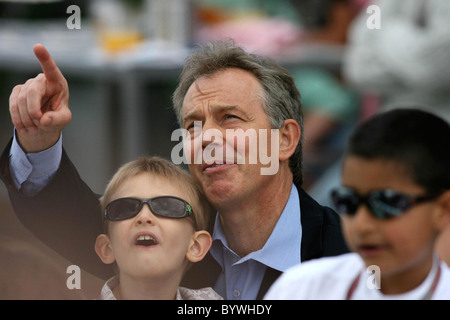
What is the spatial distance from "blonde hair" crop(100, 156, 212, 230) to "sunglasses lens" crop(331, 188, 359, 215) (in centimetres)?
33

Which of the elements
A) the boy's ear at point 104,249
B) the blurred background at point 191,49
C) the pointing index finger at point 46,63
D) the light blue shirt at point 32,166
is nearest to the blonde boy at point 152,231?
the boy's ear at point 104,249

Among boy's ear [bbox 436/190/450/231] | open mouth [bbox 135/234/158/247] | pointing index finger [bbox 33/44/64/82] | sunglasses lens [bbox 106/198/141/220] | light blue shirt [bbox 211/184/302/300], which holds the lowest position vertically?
light blue shirt [bbox 211/184/302/300]

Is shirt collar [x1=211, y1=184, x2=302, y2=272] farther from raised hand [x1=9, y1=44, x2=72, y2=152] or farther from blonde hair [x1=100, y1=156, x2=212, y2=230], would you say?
raised hand [x1=9, y1=44, x2=72, y2=152]

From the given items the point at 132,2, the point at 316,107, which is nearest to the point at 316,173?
the point at 316,107

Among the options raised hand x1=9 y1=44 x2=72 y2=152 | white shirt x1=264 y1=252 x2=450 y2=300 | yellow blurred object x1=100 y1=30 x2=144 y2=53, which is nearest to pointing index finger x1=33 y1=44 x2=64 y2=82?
raised hand x1=9 y1=44 x2=72 y2=152

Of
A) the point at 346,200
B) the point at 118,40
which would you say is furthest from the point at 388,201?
the point at 118,40

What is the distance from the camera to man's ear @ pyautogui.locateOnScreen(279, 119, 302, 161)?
1656 millimetres

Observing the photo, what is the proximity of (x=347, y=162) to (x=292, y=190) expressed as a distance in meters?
0.30

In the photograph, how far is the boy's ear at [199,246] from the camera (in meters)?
1.62

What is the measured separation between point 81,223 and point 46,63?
0.36 metres

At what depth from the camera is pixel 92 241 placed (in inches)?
65.9

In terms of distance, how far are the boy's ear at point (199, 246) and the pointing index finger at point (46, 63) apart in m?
0.42

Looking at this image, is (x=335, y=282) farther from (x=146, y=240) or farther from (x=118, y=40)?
(x=118, y=40)

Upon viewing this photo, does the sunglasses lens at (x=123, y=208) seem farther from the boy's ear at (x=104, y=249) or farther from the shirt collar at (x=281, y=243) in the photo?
the shirt collar at (x=281, y=243)
